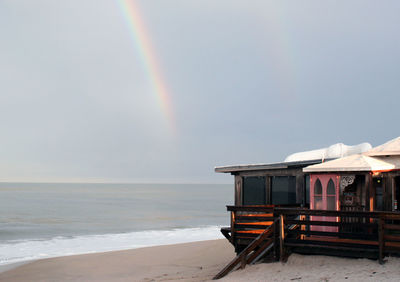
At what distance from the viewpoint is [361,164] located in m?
12.3

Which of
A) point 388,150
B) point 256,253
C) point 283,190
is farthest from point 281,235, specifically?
point 283,190

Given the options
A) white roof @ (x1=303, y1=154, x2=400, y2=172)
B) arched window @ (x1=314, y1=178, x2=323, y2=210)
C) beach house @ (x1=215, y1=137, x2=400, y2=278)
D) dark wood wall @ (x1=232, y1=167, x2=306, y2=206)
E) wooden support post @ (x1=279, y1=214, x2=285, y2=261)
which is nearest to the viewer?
beach house @ (x1=215, y1=137, x2=400, y2=278)

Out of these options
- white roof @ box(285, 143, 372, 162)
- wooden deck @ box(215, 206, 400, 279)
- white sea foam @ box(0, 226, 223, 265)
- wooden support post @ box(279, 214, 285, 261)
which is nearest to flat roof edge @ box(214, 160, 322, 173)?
white roof @ box(285, 143, 372, 162)

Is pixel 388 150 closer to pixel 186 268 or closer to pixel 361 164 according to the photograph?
pixel 361 164

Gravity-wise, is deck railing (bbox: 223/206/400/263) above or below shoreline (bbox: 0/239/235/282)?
above

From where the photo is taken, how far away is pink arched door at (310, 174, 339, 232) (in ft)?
42.5

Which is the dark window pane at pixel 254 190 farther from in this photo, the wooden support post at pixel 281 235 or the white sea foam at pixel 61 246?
the white sea foam at pixel 61 246

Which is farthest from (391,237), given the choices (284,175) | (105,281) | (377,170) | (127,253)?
(127,253)

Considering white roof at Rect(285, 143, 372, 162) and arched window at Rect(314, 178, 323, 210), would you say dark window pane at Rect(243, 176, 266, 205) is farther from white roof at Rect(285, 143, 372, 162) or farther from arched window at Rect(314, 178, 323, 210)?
arched window at Rect(314, 178, 323, 210)

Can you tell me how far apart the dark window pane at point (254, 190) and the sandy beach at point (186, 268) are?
294 cm

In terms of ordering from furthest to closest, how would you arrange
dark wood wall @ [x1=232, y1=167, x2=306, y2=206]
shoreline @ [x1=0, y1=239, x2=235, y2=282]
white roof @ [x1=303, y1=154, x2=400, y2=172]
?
1. shoreline @ [x1=0, y1=239, x2=235, y2=282]
2. dark wood wall @ [x1=232, y1=167, x2=306, y2=206]
3. white roof @ [x1=303, y1=154, x2=400, y2=172]

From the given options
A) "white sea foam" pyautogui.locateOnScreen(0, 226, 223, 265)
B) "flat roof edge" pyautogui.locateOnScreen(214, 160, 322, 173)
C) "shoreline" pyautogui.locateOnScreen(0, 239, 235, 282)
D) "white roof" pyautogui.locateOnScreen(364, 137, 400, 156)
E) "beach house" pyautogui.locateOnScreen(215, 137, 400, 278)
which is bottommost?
"white sea foam" pyautogui.locateOnScreen(0, 226, 223, 265)

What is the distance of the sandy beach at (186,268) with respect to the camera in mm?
10578

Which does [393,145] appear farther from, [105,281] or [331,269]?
[105,281]
